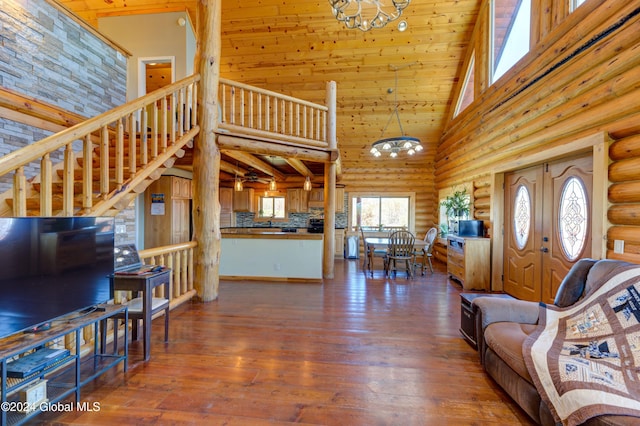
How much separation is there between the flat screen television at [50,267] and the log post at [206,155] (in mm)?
1772

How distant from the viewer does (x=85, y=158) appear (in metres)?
2.34

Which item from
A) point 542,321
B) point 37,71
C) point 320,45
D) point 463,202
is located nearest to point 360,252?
point 463,202

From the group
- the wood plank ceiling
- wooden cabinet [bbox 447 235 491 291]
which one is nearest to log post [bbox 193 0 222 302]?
the wood plank ceiling

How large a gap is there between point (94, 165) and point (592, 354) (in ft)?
16.3

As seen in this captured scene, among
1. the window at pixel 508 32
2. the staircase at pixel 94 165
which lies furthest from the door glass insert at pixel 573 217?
the staircase at pixel 94 165

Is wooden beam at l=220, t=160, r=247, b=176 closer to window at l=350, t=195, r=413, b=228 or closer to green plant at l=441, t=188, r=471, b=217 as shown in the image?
window at l=350, t=195, r=413, b=228

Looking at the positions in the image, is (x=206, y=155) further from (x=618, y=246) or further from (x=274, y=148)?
(x=618, y=246)

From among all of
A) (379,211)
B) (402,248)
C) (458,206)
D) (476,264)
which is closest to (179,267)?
(402,248)

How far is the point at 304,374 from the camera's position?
2.18m

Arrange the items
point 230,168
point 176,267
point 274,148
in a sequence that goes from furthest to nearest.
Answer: point 230,168
point 274,148
point 176,267

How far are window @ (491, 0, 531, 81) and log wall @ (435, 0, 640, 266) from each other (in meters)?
0.25

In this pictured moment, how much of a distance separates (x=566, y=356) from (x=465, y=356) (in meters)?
0.93

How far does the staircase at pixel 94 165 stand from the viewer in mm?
1968

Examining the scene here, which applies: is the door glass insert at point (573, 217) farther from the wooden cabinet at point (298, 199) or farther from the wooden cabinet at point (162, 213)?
the wooden cabinet at point (162, 213)
